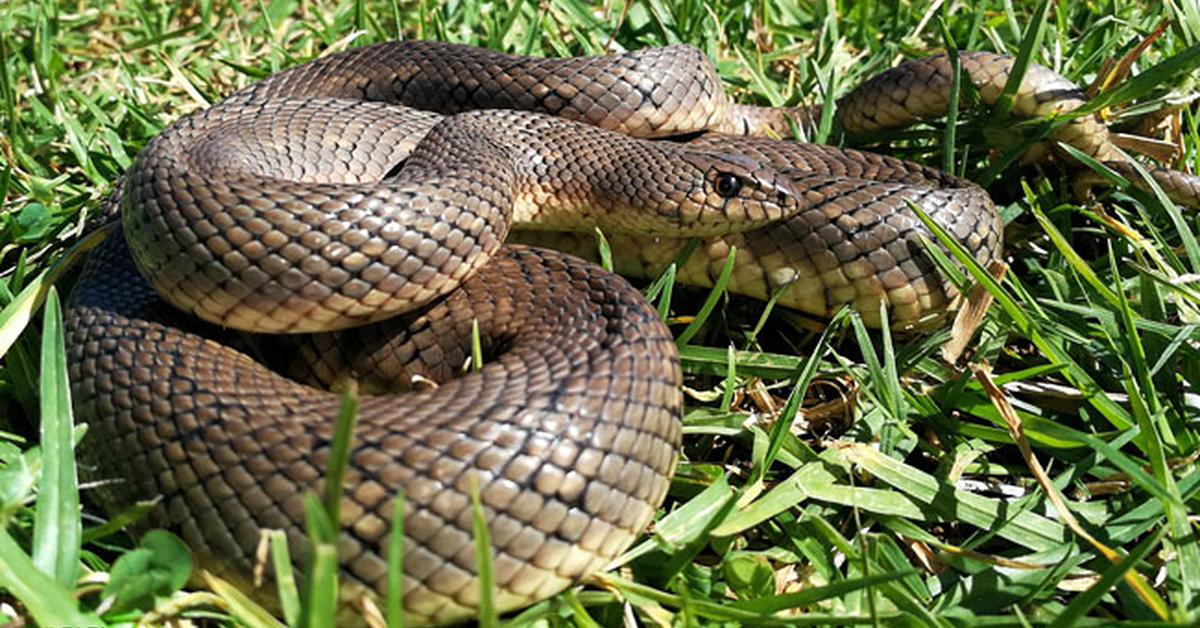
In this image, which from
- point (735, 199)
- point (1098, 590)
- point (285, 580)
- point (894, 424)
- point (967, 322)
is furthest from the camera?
point (735, 199)

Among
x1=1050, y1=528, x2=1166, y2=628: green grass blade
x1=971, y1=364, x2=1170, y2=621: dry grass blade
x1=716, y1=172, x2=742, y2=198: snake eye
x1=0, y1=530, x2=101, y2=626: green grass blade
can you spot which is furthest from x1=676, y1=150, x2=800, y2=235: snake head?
x1=0, y1=530, x2=101, y2=626: green grass blade

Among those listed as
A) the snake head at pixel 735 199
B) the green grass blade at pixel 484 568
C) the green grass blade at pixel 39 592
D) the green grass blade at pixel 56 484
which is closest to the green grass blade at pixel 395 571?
the green grass blade at pixel 484 568

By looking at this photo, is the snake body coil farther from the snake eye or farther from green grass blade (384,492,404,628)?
green grass blade (384,492,404,628)

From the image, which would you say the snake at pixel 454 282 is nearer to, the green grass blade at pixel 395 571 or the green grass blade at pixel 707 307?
the green grass blade at pixel 395 571

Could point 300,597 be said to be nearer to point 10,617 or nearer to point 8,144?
point 10,617

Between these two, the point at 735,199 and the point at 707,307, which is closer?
the point at 707,307

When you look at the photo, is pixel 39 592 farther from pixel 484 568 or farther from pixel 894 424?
pixel 894 424

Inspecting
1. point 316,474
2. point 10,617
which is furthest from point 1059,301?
point 10,617

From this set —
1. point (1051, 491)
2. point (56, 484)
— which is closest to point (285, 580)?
point (56, 484)
